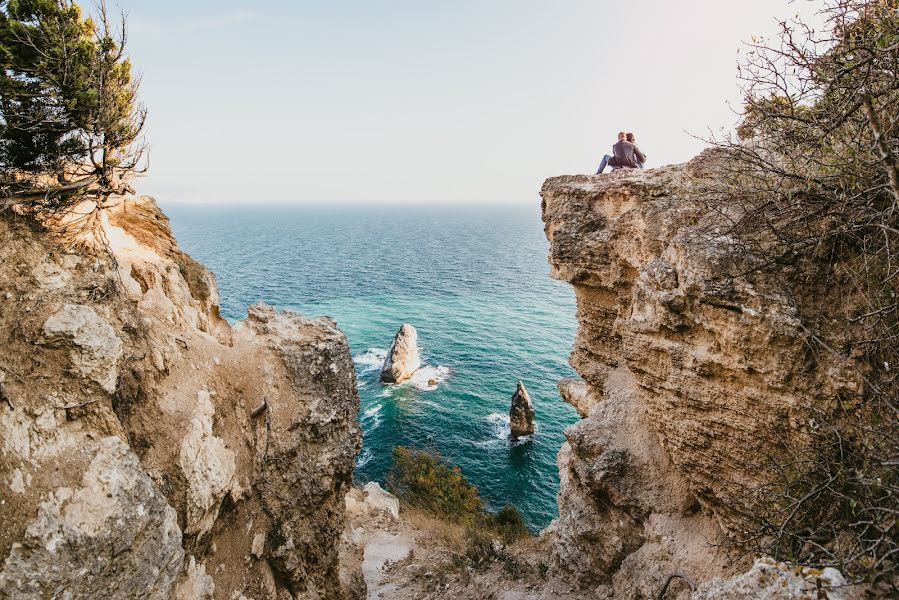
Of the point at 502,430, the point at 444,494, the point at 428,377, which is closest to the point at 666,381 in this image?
the point at 444,494

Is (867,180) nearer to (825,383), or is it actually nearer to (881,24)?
(881,24)

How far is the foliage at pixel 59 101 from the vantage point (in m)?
8.48

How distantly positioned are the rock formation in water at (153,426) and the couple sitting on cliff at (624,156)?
468 inches

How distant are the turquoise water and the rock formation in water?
21.4m

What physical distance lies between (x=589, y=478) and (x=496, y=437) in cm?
2439

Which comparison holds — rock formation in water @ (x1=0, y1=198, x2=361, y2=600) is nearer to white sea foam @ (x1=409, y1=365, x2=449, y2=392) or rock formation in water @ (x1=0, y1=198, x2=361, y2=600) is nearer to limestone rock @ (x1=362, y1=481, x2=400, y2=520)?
limestone rock @ (x1=362, y1=481, x2=400, y2=520)

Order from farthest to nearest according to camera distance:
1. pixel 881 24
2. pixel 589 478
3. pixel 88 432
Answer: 1. pixel 589 478
2. pixel 88 432
3. pixel 881 24

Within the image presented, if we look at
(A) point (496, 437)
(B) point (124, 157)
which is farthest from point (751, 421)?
(A) point (496, 437)

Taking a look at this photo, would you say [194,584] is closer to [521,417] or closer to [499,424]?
[521,417]

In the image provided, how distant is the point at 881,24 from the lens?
6.77 meters

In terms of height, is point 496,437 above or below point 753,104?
below

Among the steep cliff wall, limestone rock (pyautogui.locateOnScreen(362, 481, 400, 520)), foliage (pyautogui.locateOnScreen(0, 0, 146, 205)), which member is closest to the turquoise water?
limestone rock (pyautogui.locateOnScreen(362, 481, 400, 520))

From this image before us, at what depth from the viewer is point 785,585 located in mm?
5324

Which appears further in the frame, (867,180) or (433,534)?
(433,534)
